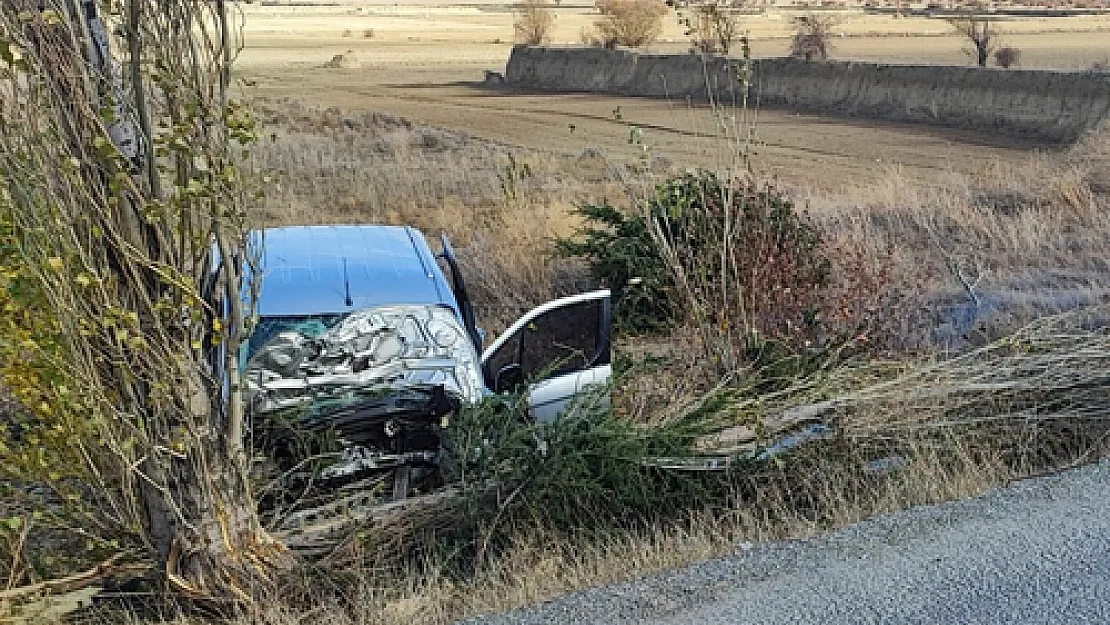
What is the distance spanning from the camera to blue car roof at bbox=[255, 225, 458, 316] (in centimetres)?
684

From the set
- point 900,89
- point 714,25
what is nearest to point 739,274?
point 714,25

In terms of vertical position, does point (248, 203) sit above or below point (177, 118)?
below

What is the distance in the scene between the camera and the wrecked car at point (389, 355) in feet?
21.0

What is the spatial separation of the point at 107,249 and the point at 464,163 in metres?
20.8

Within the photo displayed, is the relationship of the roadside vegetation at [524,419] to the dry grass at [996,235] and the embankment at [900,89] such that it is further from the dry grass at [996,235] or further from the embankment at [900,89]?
the embankment at [900,89]

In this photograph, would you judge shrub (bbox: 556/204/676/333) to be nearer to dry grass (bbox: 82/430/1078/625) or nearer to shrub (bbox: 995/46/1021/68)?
dry grass (bbox: 82/430/1078/625)

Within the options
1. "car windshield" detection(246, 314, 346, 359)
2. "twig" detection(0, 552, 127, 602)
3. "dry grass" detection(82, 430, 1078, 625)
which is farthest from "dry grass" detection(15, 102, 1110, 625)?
"car windshield" detection(246, 314, 346, 359)

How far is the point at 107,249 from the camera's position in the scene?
4707 mm

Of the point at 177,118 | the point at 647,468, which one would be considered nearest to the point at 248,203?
the point at 177,118

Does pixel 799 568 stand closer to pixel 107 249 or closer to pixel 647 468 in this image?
pixel 647 468

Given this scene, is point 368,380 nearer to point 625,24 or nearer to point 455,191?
point 455,191

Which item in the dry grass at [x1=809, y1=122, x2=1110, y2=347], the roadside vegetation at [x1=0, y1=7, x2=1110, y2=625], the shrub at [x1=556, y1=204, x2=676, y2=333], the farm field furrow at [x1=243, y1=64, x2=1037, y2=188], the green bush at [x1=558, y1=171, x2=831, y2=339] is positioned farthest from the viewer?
the farm field furrow at [x1=243, y1=64, x2=1037, y2=188]

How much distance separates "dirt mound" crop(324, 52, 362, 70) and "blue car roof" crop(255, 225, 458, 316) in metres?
64.9

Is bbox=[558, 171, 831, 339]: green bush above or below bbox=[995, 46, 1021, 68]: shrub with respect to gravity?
above
